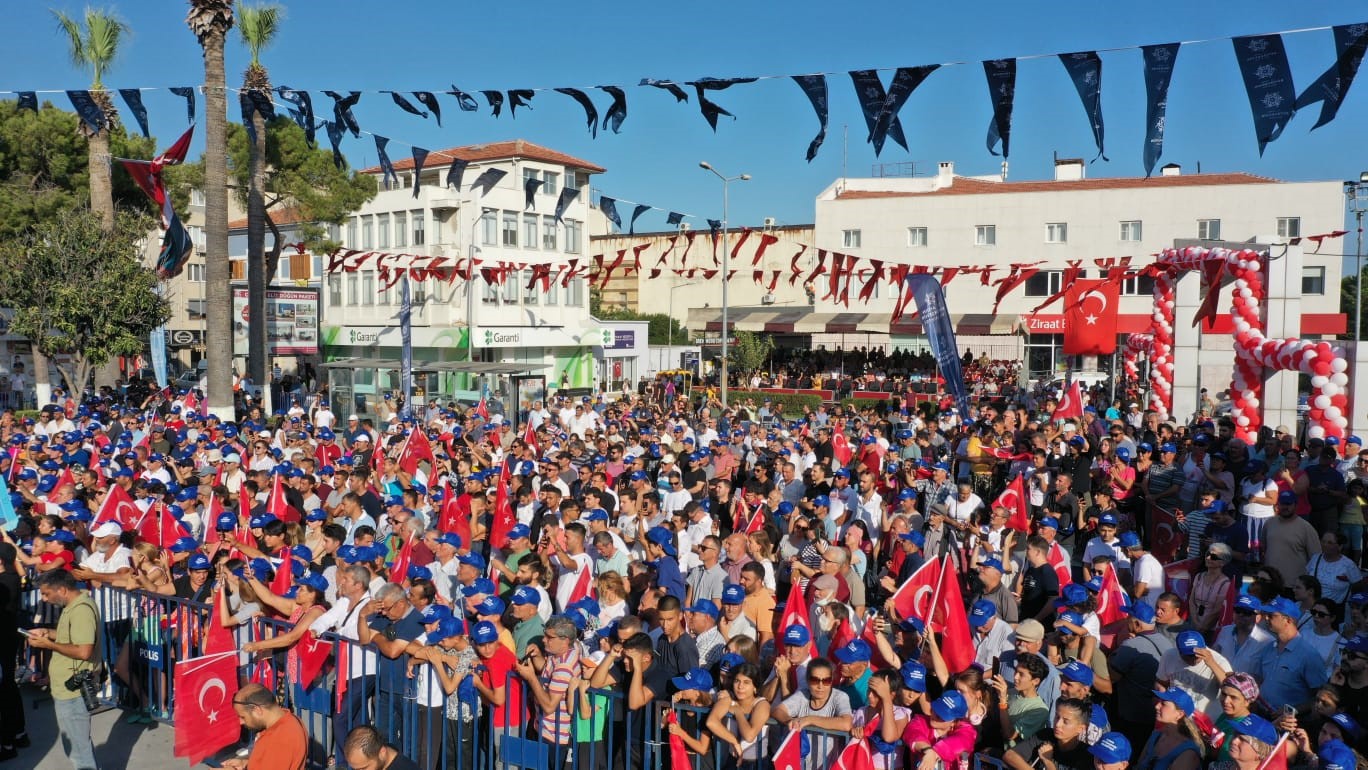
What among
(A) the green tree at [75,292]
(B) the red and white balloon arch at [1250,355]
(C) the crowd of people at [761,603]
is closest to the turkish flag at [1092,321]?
(B) the red and white balloon arch at [1250,355]

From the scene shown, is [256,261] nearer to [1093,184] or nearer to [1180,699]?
[1180,699]

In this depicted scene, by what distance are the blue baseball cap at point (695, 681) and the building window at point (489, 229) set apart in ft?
119

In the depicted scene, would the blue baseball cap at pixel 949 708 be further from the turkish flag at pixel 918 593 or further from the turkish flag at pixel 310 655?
the turkish flag at pixel 310 655

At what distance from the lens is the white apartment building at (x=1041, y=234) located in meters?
43.5

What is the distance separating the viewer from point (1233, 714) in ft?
16.3

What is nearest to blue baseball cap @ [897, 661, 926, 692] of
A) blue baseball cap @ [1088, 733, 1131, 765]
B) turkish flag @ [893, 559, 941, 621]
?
blue baseball cap @ [1088, 733, 1131, 765]

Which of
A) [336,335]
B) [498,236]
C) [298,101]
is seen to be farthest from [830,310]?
[298,101]

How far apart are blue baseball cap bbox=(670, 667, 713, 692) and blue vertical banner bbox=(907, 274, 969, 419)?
922 centimetres

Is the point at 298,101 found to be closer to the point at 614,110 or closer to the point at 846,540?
the point at 614,110

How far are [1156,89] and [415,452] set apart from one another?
33.9ft

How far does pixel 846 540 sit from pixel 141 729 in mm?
5534

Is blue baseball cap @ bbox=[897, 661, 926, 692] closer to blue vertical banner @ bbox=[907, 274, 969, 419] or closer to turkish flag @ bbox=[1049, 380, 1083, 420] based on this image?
blue vertical banner @ bbox=[907, 274, 969, 419]

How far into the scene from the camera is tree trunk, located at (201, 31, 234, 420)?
2089cm

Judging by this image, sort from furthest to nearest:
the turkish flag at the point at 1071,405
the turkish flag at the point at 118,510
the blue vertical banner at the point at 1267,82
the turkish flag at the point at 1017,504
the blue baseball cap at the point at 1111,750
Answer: the turkish flag at the point at 1071,405
the turkish flag at the point at 118,510
the turkish flag at the point at 1017,504
the blue vertical banner at the point at 1267,82
the blue baseball cap at the point at 1111,750
